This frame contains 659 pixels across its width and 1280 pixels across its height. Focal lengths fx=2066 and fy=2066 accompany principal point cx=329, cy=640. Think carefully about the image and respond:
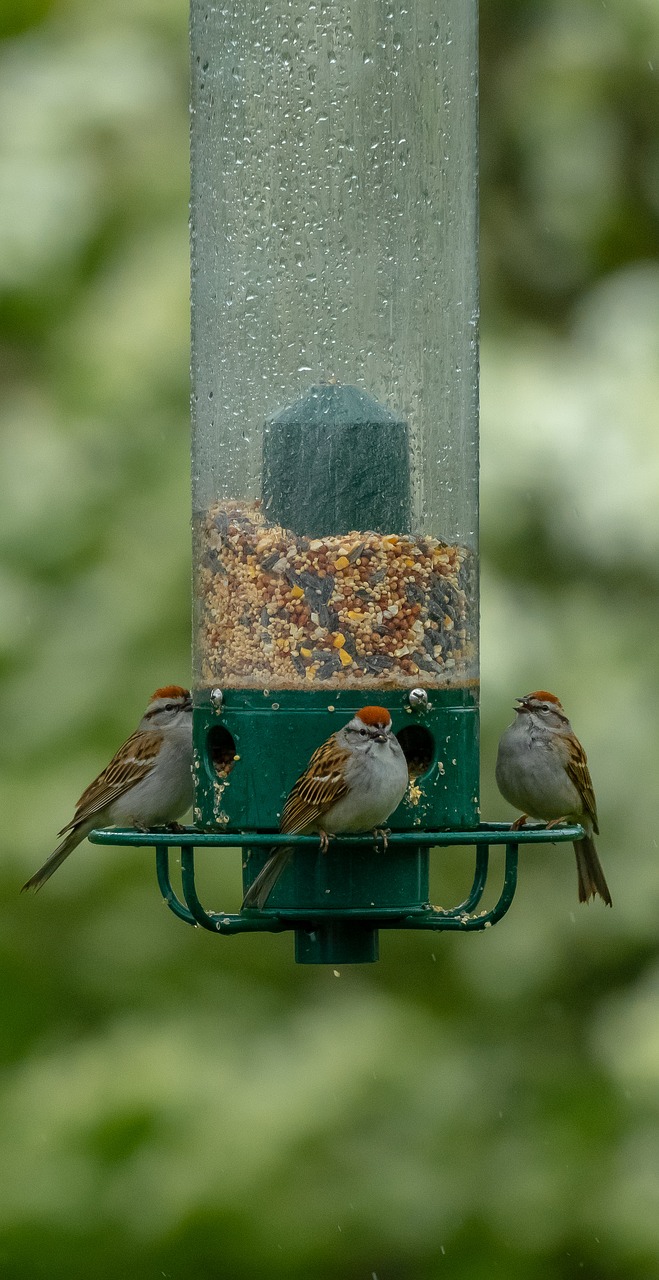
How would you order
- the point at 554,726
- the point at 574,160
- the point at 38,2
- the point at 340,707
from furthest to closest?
the point at 574,160 < the point at 38,2 < the point at 554,726 < the point at 340,707

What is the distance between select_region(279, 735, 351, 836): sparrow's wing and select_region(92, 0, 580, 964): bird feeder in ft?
0.29

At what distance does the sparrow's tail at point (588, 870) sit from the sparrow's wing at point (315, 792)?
57.2 inches

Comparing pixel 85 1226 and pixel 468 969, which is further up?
pixel 468 969

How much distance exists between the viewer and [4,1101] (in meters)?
8.44

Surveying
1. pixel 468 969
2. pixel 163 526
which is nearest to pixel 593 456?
pixel 163 526

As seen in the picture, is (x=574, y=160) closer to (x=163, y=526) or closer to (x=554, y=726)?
(x=163, y=526)

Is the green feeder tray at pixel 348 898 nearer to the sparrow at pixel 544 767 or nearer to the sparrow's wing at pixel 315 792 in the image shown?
the sparrow's wing at pixel 315 792

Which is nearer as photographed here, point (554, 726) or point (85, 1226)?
point (554, 726)

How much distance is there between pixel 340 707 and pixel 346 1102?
10.8 ft

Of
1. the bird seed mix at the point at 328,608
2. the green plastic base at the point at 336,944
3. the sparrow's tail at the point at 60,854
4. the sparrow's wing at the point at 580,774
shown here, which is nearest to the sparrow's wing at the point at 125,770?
the sparrow's tail at the point at 60,854

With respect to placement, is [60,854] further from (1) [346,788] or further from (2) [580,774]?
(1) [346,788]

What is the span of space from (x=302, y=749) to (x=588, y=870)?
1479 mm

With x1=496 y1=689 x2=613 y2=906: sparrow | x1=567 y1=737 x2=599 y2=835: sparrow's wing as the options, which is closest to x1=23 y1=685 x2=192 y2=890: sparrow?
x1=496 y1=689 x2=613 y2=906: sparrow

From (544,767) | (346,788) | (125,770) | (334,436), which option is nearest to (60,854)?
(125,770)
